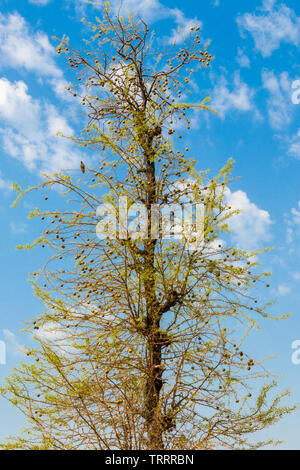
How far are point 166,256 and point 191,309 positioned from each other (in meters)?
0.88

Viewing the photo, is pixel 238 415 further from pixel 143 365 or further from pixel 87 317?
pixel 87 317

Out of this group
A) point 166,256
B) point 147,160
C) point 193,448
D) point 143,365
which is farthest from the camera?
point 147,160

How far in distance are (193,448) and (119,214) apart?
2981 mm

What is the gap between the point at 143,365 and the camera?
5562 mm

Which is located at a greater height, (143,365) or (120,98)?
(120,98)

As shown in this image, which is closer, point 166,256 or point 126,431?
point 126,431

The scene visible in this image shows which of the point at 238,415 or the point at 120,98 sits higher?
the point at 120,98

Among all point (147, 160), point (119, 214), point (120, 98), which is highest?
point (120, 98)

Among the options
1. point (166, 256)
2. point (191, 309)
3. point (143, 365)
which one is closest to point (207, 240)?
point (166, 256)
